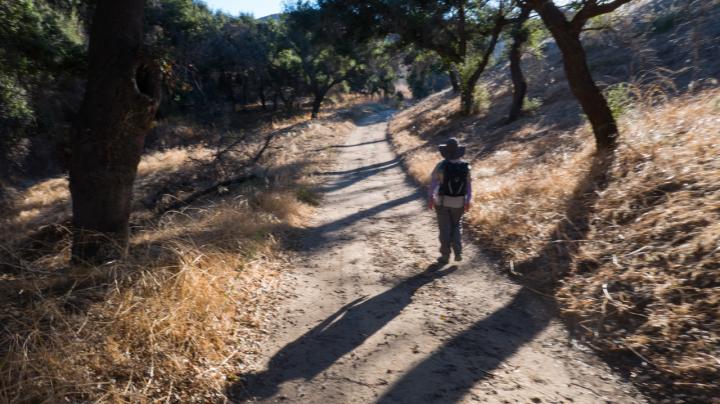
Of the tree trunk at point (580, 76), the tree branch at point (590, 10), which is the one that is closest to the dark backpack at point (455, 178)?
the tree trunk at point (580, 76)

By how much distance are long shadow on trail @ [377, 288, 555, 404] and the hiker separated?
1.26m

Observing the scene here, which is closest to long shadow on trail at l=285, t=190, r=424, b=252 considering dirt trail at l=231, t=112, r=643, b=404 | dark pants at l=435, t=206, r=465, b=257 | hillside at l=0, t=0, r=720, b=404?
hillside at l=0, t=0, r=720, b=404

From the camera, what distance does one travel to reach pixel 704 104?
6414 millimetres

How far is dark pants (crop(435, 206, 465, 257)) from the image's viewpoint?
573 cm

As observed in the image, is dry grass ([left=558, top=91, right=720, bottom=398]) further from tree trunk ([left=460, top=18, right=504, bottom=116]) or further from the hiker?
tree trunk ([left=460, top=18, right=504, bottom=116])

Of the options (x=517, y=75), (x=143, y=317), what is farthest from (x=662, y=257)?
(x=517, y=75)

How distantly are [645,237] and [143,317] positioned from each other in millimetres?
5006

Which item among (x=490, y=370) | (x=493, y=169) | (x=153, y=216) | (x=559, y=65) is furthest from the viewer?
(x=559, y=65)

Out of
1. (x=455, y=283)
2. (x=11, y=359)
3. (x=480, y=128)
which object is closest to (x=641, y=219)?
(x=455, y=283)

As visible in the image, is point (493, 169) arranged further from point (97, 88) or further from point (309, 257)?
point (97, 88)

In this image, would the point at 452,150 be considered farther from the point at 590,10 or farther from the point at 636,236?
the point at 590,10

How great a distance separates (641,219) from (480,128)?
1326cm

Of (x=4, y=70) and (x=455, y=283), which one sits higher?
(x=4, y=70)

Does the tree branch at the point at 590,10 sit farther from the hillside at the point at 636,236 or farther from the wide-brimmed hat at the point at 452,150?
the wide-brimmed hat at the point at 452,150
